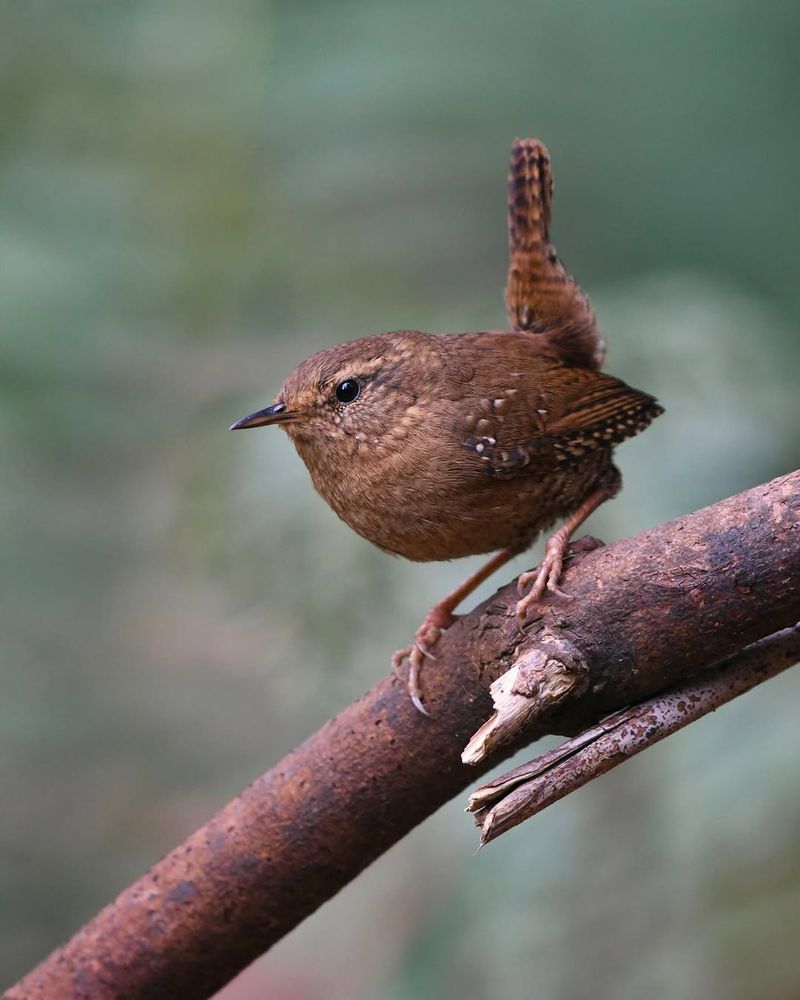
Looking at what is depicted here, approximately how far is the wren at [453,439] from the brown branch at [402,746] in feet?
0.41

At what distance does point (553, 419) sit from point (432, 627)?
0.51 metres

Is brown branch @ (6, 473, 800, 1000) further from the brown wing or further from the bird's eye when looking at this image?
the bird's eye

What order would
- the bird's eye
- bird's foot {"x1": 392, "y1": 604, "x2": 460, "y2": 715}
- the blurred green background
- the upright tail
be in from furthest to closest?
the blurred green background < the upright tail < the bird's eye < bird's foot {"x1": 392, "y1": 604, "x2": 460, "y2": 715}

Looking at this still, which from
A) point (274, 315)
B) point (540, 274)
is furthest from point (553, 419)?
point (274, 315)

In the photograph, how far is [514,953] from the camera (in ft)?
9.26

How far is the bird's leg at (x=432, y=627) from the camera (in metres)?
2.32

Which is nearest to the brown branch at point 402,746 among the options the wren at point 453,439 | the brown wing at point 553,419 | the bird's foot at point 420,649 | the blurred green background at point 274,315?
the bird's foot at point 420,649

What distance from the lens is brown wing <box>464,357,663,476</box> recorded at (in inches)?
95.7

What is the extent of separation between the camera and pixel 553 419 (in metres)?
2.54

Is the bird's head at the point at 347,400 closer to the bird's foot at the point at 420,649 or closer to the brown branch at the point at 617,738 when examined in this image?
the bird's foot at the point at 420,649

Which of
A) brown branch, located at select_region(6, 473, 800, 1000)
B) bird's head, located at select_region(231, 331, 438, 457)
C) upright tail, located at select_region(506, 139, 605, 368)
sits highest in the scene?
upright tail, located at select_region(506, 139, 605, 368)

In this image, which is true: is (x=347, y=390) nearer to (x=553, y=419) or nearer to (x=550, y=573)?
(x=553, y=419)

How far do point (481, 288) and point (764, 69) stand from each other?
101cm

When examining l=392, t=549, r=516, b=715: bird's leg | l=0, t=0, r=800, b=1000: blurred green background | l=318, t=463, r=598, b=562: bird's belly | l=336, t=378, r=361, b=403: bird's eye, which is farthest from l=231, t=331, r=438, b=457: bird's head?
l=0, t=0, r=800, b=1000: blurred green background
